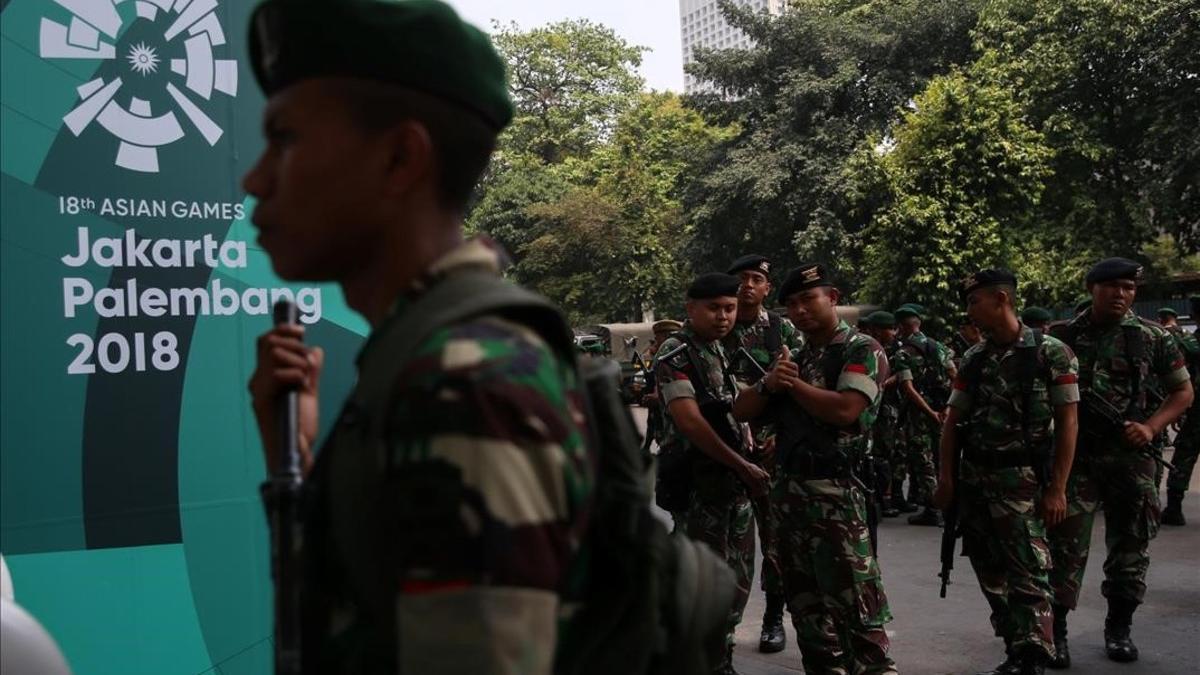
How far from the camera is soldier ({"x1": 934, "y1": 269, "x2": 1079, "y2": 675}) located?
4.84 metres

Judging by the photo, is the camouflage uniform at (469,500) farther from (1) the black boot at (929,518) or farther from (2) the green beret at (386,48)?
(1) the black boot at (929,518)

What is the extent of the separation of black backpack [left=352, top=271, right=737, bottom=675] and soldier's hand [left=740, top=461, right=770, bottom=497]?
→ 12.5 feet

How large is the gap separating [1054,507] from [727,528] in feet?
4.83

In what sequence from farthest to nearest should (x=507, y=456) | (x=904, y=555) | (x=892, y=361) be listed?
(x=892, y=361) < (x=904, y=555) < (x=507, y=456)

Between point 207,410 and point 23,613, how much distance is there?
36.4 inches

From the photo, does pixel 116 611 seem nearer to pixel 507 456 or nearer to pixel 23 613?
pixel 23 613

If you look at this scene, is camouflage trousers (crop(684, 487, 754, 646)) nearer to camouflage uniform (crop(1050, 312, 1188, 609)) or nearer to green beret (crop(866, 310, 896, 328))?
camouflage uniform (crop(1050, 312, 1188, 609))

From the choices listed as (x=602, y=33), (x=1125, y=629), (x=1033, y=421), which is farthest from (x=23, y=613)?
(x=602, y=33)

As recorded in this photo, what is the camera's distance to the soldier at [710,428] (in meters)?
5.29

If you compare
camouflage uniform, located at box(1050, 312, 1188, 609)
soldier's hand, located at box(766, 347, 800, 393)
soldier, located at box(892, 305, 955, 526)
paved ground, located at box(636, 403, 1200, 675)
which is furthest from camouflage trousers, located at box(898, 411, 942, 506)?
soldier's hand, located at box(766, 347, 800, 393)

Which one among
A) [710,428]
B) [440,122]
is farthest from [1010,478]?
[440,122]

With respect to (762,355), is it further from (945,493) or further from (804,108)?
(804,108)

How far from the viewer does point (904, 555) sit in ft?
26.2

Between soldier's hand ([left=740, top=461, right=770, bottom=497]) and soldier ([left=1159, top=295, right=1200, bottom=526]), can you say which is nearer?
soldier's hand ([left=740, top=461, right=770, bottom=497])
